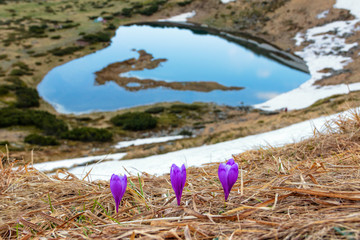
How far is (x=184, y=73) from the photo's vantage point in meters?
36.9

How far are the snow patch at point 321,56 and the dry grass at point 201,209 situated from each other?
26.8 metres

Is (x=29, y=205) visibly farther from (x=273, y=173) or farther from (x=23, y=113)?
(x=23, y=113)

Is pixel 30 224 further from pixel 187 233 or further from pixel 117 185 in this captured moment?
pixel 187 233

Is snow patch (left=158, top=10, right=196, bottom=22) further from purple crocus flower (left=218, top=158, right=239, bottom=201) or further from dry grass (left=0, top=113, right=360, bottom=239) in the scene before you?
purple crocus flower (left=218, top=158, right=239, bottom=201)

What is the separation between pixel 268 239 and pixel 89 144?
2188 centimetres

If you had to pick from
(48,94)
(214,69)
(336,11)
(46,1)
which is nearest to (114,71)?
(48,94)

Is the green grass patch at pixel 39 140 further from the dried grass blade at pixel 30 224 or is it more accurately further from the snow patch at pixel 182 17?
the snow patch at pixel 182 17

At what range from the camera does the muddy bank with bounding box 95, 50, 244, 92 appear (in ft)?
112

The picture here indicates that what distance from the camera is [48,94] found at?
1276 inches

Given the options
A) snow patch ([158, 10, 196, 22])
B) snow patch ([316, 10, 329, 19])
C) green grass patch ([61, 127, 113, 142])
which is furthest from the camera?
snow patch ([158, 10, 196, 22])

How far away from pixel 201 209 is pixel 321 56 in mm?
42291

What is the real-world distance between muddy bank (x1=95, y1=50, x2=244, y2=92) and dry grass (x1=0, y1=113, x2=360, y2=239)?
32250 mm

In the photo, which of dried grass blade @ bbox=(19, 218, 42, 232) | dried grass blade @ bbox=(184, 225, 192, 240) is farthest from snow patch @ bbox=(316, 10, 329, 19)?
dried grass blade @ bbox=(19, 218, 42, 232)

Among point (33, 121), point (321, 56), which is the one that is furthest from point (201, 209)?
point (321, 56)
